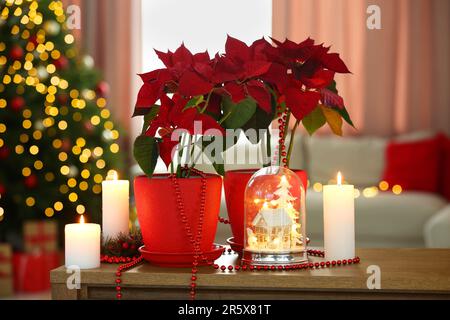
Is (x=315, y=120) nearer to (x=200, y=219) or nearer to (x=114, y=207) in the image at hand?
(x=200, y=219)

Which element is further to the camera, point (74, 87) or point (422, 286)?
point (74, 87)

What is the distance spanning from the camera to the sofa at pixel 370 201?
3328mm

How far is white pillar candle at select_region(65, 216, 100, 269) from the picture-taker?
1030 mm

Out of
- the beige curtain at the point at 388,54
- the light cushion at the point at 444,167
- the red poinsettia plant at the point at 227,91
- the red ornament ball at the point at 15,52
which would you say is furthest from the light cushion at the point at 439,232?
the red ornament ball at the point at 15,52

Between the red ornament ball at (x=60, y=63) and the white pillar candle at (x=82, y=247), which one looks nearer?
the white pillar candle at (x=82, y=247)

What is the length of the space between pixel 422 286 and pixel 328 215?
0.21 m

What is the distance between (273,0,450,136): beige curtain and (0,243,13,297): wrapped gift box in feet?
7.60

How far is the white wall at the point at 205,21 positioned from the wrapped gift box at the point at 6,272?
6.49ft

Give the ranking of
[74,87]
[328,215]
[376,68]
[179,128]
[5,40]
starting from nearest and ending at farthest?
[179,128] → [328,215] → [5,40] → [74,87] → [376,68]

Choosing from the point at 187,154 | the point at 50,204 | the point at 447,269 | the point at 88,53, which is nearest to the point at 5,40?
the point at 50,204

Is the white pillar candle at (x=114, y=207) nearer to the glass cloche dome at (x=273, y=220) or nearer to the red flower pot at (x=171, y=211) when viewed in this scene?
the red flower pot at (x=171, y=211)

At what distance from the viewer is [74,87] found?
146 inches

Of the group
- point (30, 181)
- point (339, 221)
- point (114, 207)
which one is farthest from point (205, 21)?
point (339, 221)
